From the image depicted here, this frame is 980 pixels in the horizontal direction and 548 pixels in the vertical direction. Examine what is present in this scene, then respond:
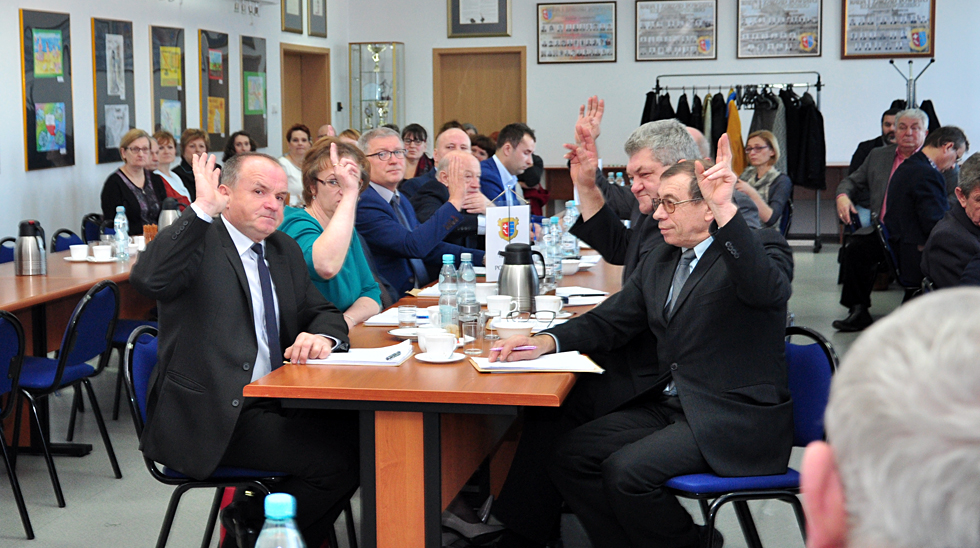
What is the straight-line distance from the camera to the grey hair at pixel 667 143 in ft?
11.0

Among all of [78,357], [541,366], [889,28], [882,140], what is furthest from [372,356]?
[889,28]

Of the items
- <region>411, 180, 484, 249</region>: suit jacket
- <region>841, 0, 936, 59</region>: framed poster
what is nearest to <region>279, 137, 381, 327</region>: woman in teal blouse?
<region>411, 180, 484, 249</region>: suit jacket

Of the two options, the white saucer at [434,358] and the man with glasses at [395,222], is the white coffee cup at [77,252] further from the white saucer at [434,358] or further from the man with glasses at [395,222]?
the white saucer at [434,358]

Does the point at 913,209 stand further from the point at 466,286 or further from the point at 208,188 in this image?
the point at 208,188

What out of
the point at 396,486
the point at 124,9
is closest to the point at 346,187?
the point at 396,486

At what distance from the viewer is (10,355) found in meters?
3.35

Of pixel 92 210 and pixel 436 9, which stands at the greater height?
pixel 436 9

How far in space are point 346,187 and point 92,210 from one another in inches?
195

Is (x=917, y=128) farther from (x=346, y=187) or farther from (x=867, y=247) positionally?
(x=346, y=187)

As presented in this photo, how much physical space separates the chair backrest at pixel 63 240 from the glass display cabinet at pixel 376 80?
19.0ft

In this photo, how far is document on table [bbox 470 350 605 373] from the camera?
254 centimetres

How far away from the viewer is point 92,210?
747 centimetres

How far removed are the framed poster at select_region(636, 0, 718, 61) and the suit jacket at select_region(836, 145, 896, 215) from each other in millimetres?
4179

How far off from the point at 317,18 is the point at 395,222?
780cm
